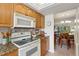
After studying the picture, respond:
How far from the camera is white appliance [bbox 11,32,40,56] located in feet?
6.44

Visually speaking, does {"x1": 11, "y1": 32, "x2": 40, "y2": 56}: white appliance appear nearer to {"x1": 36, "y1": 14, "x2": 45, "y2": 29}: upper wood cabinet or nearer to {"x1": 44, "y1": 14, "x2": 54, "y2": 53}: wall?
{"x1": 36, "y1": 14, "x2": 45, "y2": 29}: upper wood cabinet

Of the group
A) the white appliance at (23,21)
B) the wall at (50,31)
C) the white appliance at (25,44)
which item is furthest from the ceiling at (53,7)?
the white appliance at (25,44)

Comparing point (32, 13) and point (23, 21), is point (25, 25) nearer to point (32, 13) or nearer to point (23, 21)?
point (23, 21)

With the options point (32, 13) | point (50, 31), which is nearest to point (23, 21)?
point (32, 13)

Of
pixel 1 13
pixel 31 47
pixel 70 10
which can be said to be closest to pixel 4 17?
pixel 1 13

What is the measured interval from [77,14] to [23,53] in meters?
1.36

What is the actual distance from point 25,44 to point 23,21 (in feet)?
1.41

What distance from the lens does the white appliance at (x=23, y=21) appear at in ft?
6.59

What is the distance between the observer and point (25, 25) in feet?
7.50

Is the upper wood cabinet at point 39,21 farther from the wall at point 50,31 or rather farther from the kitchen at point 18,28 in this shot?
the wall at point 50,31

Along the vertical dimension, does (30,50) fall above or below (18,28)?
below

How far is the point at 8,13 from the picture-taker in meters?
1.84

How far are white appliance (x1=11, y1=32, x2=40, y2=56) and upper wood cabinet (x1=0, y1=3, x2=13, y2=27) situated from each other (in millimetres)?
393

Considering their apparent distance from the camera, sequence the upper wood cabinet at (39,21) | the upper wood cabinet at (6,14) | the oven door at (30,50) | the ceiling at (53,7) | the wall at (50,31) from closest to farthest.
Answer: the upper wood cabinet at (6,14)
the oven door at (30,50)
the ceiling at (53,7)
the upper wood cabinet at (39,21)
the wall at (50,31)
